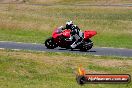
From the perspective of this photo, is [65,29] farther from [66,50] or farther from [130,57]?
[130,57]

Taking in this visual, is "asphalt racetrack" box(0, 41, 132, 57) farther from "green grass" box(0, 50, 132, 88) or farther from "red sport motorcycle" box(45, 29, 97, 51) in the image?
"green grass" box(0, 50, 132, 88)

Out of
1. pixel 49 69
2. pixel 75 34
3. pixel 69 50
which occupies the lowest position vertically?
pixel 69 50

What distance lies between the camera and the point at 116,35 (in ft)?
126

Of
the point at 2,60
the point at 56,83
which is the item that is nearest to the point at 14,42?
the point at 2,60

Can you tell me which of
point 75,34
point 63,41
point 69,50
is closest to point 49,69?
point 69,50

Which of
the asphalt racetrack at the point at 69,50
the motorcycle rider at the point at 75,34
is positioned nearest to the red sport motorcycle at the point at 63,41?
the motorcycle rider at the point at 75,34

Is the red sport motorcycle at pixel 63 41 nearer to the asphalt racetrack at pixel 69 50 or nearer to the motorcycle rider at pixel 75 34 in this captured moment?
the motorcycle rider at pixel 75 34

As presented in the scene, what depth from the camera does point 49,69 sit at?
18.6 meters

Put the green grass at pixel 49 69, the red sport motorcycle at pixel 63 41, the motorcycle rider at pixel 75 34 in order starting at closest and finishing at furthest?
the green grass at pixel 49 69 < the motorcycle rider at pixel 75 34 < the red sport motorcycle at pixel 63 41

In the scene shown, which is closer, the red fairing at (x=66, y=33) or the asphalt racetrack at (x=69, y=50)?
the asphalt racetrack at (x=69, y=50)

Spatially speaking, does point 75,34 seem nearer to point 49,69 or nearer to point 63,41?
point 63,41

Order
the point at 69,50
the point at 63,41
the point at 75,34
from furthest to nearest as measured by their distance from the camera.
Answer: the point at 63,41 < the point at 75,34 < the point at 69,50

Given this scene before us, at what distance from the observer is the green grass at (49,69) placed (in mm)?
15275

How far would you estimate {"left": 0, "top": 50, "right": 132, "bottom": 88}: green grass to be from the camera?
601 inches
